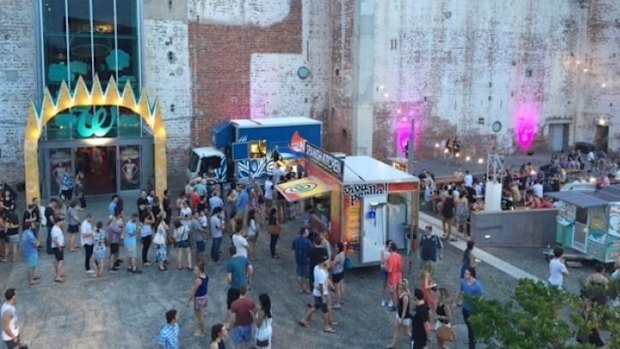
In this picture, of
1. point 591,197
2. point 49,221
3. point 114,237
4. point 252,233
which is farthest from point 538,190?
point 49,221

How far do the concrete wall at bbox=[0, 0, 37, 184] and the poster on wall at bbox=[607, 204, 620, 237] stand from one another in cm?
→ 1948

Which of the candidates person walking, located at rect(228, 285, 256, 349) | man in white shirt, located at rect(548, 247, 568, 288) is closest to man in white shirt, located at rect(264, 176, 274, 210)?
man in white shirt, located at rect(548, 247, 568, 288)

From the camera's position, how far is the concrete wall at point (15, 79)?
23234mm

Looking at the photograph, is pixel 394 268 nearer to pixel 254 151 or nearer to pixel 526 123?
pixel 254 151

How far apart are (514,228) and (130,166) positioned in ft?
43.6

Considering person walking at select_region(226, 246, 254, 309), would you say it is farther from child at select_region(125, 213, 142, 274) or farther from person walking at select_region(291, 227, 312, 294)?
child at select_region(125, 213, 142, 274)

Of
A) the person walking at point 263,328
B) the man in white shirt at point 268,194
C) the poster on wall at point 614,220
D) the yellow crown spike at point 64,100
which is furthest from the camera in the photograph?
the yellow crown spike at point 64,100

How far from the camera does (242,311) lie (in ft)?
32.0

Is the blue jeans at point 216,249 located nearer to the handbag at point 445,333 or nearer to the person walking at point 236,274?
the person walking at point 236,274

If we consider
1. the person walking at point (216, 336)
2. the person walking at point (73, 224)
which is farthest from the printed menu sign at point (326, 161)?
the person walking at point (216, 336)

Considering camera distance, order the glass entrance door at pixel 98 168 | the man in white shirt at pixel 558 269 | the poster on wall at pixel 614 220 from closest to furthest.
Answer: the man in white shirt at pixel 558 269
the poster on wall at pixel 614 220
the glass entrance door at pixel 98 168

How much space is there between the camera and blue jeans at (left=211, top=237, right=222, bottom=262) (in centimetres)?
1509

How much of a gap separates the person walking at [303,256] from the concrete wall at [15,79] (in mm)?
14912

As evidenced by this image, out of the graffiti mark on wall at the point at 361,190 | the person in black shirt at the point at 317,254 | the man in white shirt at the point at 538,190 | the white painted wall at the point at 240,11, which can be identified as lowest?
the person in black shirt at the point at 317,254
